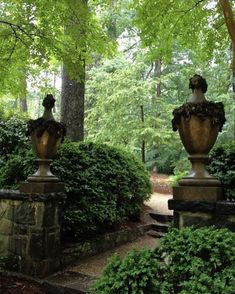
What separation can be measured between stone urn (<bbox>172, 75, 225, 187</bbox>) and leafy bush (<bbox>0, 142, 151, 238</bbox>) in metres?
2.18

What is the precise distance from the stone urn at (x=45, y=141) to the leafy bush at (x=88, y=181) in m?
0.44

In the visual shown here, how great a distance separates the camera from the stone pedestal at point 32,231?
15.7 ft

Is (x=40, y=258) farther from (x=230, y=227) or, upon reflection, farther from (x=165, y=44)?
(x=165, y=44)

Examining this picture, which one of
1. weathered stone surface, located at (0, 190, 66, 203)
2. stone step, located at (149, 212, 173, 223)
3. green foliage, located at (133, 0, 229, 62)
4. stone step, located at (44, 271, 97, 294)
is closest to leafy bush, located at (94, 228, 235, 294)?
Answer: stone step, located at (44, 271, 97, 294)

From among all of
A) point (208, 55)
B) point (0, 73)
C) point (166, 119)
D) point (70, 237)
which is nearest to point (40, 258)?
point (70, 237)

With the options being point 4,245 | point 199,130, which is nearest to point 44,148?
point 4,245

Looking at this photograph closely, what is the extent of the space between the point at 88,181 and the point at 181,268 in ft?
10.8

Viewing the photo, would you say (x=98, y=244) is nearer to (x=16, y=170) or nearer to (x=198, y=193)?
(x=16, y=170)

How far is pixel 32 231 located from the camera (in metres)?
4.82

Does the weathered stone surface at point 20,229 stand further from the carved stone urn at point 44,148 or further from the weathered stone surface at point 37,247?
the carved stone urn at point 44,148

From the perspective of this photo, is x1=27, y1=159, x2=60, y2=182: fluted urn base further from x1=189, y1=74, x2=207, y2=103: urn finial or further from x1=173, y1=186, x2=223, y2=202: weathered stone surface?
x1=189, y1=74, x2=207, y2=103: urn finial

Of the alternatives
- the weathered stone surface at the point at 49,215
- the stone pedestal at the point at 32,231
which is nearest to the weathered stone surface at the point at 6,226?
the stone pedestal at the point at 32,231

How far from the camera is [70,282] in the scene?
15.0ft

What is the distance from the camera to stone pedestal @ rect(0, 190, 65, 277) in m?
4.78
